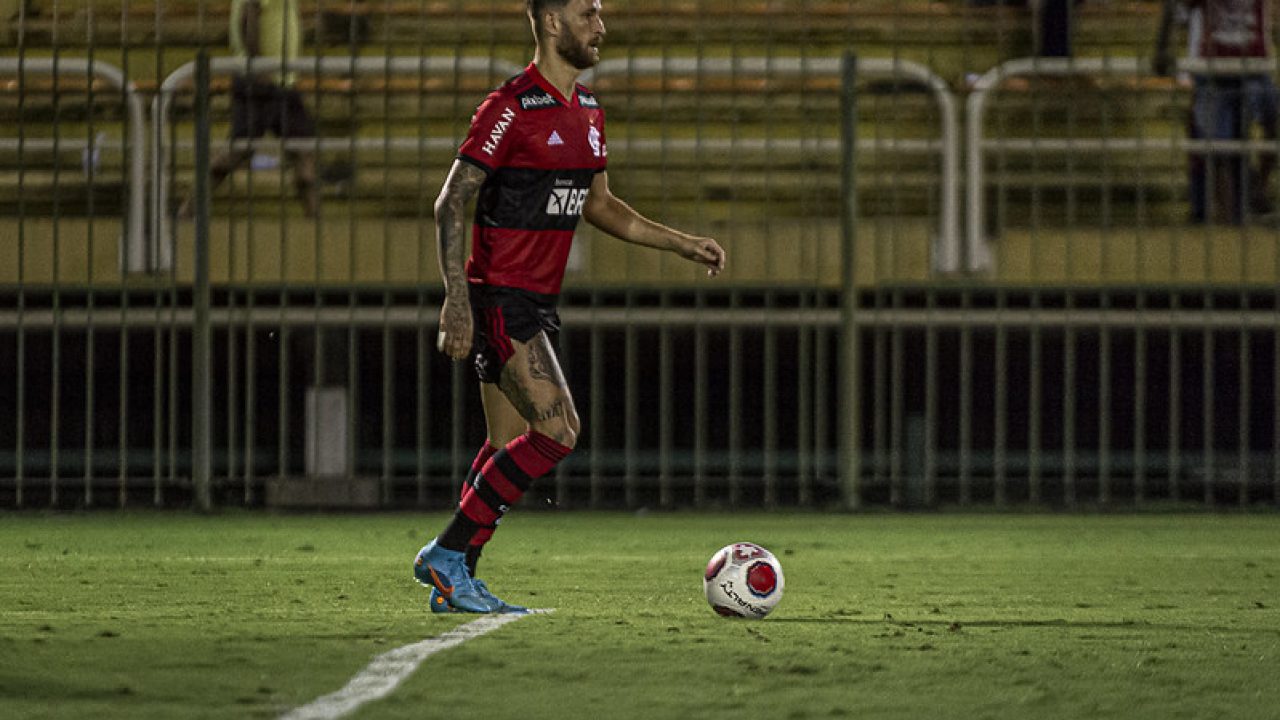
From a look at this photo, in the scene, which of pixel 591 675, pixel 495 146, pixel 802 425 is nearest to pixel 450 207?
pixel 495 146

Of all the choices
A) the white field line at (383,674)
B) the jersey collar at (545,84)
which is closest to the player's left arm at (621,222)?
the jersey collar at (545,84)

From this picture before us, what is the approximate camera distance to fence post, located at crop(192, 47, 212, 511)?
37.3 ft

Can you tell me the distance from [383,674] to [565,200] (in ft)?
7.29

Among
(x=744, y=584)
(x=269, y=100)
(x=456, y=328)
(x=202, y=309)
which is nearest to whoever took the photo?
(x=744, y=584)

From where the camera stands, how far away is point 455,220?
250 inches

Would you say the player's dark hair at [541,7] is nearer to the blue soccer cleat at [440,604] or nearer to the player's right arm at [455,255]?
the player's right arm at [455,255]

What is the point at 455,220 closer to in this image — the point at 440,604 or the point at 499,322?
the point at 499,322

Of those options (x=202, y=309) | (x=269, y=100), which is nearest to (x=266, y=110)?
(x=269, y=100)

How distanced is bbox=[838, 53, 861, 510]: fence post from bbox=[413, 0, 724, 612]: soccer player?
482 cm

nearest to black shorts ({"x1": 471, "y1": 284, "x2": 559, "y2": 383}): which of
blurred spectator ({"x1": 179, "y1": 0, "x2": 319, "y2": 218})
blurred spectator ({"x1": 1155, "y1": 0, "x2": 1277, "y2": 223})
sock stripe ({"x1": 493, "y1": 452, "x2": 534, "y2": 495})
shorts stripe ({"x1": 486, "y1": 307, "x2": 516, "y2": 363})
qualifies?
shorts stripe ({"x1": 486, "y1": 307, "x2": 516, "y2": 363})

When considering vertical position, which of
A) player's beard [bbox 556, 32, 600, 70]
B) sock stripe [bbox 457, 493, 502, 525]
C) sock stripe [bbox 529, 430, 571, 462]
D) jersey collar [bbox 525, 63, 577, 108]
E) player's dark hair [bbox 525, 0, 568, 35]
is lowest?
sock stripe [bbox 457, 493, 502, 525]

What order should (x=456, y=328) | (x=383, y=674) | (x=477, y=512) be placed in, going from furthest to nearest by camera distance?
(x=477, y=512) < (x=456, y=328) < (x=383, y=674)

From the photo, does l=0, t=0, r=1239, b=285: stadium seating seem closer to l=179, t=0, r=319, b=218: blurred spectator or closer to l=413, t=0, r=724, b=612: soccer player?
l=179, t=0, r=319, b=218: blurred spectator

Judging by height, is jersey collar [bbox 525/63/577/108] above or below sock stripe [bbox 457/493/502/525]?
above
